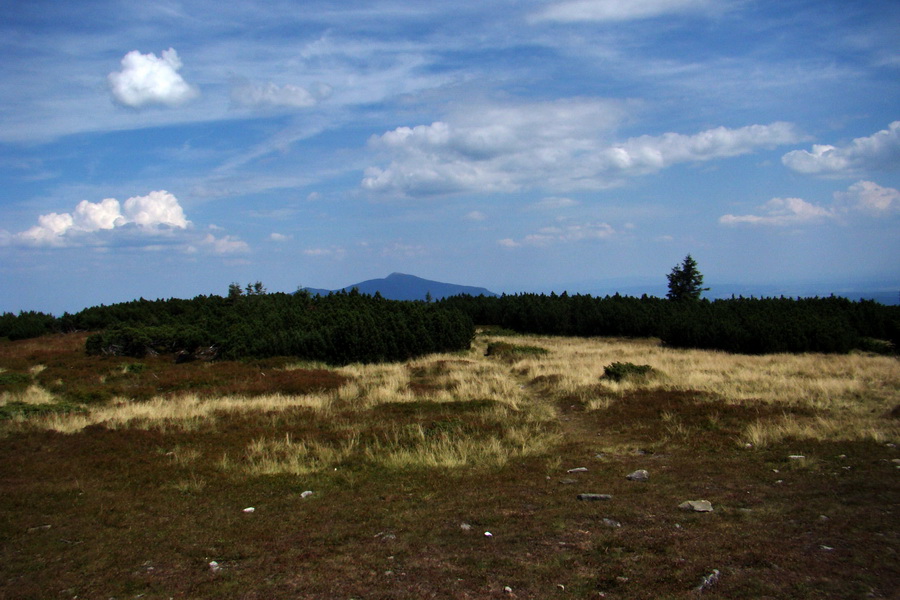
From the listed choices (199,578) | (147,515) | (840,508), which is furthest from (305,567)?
(840,508)

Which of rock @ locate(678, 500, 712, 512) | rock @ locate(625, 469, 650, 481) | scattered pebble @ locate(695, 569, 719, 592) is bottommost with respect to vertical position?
rock @ locate(625, 469, 650, 481)

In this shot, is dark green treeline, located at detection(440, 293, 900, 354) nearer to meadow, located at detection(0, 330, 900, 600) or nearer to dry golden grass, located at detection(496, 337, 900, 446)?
dry golden grass, located at detection(496, 337, 900, 446)

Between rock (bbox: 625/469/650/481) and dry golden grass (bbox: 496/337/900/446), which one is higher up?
dry golden grass (bbox: 496/337/900/446)

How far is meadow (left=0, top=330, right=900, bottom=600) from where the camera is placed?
205 inches

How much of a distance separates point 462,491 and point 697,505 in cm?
316

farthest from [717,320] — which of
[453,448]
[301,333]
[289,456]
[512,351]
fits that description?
[289,456]

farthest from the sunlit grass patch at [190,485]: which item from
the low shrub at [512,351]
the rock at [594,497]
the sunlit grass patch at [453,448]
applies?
the low shrub at [512,351]

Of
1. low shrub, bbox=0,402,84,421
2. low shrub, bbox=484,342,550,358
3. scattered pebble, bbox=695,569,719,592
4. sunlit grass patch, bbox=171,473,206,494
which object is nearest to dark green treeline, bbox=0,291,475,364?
low shrub, bbox=484,342,550,358

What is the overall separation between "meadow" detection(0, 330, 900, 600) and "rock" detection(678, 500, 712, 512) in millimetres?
185

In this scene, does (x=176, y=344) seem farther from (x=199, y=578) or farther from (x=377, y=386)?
(x=199, y=578)

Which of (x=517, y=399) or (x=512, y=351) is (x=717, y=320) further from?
(x=517, y=399)

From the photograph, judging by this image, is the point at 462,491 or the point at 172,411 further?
the point at 172,411

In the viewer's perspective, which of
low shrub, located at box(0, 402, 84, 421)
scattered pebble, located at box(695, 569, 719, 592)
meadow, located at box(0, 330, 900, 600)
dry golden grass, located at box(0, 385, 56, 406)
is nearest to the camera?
scattered pebble, located at box(695, 569, 719, 592)

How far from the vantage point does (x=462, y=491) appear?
27.1 ft
